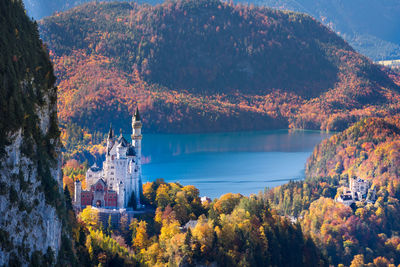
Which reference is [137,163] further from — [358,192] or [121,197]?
[358,192]

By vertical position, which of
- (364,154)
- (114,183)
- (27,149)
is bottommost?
(364,154)

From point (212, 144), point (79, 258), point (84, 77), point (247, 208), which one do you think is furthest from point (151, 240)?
point (84, 77)

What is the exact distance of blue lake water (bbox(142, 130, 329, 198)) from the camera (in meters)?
110

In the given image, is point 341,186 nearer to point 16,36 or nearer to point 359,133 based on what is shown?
point 359,133

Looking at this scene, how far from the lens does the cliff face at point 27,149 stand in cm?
3188

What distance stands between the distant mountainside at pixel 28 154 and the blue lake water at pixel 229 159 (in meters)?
58.7

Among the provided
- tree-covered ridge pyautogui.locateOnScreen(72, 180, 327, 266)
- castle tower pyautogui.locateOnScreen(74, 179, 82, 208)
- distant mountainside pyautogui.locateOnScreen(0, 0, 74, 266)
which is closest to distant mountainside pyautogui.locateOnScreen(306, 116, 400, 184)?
tree-covered ridge pyautogui.locateOnScreen(72, 180, 327, 266)

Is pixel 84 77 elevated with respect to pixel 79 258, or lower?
elevated

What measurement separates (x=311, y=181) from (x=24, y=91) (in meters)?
70.4

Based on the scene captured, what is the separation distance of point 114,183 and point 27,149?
88.1 feet

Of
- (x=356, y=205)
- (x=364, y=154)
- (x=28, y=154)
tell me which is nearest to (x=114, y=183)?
(x=28, y=154)

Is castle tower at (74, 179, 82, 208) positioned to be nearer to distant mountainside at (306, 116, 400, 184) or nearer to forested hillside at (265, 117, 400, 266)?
forested hillside at (265, 117, 400, 266)

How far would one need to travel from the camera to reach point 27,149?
3397cm

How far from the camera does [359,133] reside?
418 ft
